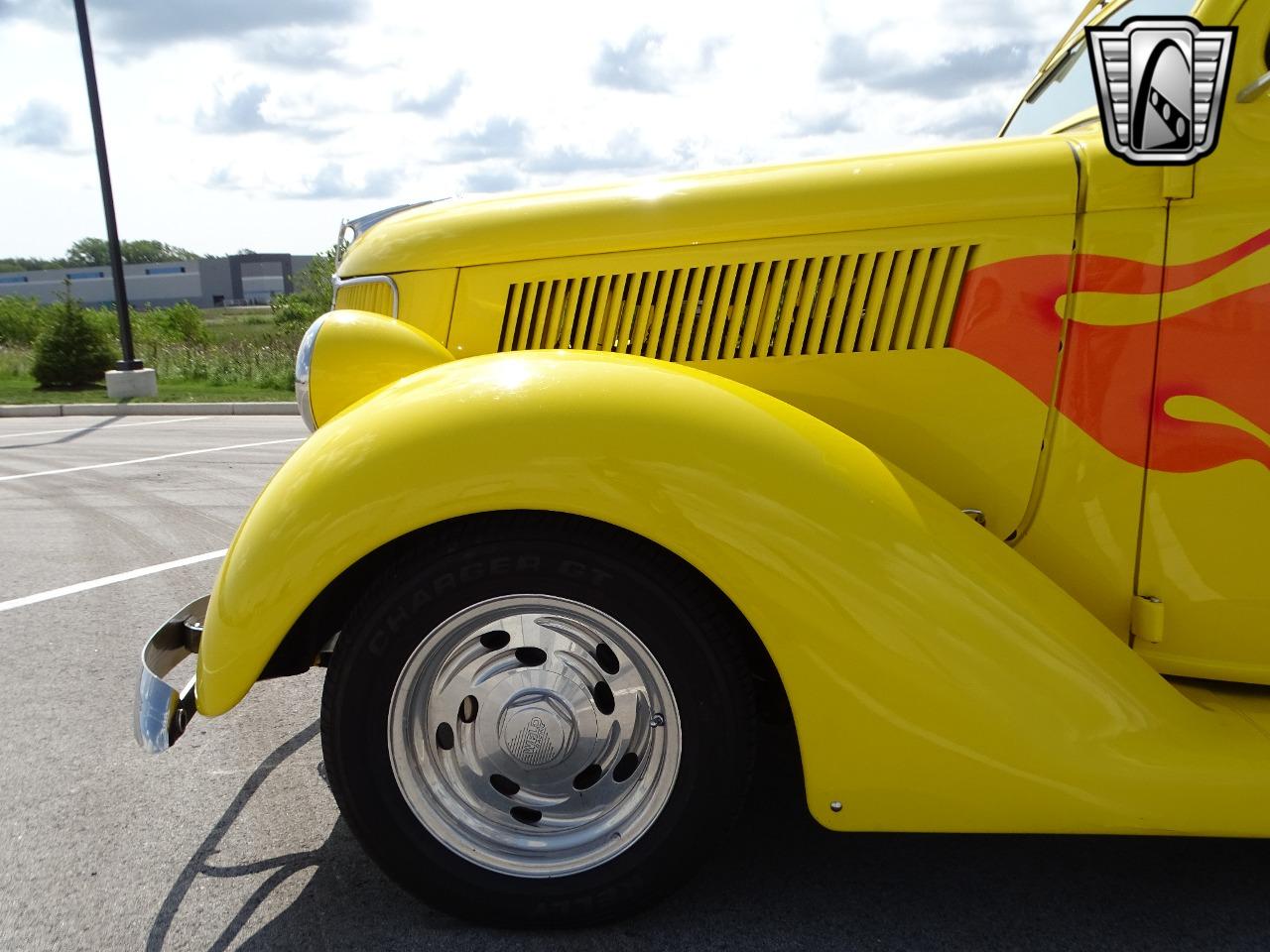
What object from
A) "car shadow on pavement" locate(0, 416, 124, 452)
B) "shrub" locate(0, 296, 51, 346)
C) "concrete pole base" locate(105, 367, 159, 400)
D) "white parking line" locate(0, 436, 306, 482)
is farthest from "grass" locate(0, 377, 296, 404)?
"shrub" locate(0, 296, 51, 346)

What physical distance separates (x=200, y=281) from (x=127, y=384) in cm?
6995

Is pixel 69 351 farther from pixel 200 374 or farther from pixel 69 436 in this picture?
pixel 69 436

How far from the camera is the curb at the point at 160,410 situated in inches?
556

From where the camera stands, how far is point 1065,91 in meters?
2.97

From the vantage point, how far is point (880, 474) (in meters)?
2.10

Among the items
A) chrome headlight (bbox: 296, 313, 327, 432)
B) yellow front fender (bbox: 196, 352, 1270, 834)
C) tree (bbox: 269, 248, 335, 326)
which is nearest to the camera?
yellow front fender (bbox: 196, 352, 1270, 834)

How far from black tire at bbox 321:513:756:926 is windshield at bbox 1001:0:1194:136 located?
173 centimetres

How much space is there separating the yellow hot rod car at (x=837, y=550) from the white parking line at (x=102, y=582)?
2.69 meters

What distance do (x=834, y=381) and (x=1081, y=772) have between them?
994mm

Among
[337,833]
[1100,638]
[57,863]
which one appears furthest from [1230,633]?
[57,863]

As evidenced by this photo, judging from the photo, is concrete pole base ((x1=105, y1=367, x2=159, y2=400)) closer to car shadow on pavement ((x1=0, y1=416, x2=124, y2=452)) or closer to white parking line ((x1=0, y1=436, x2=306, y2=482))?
car shadow on pavement ((x1=0, y1=416, x2=124, y2=452))

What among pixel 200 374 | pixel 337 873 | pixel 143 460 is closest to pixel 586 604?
pixel 337 873

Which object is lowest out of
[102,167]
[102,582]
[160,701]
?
[102,582]

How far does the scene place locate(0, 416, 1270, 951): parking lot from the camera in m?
2.15
